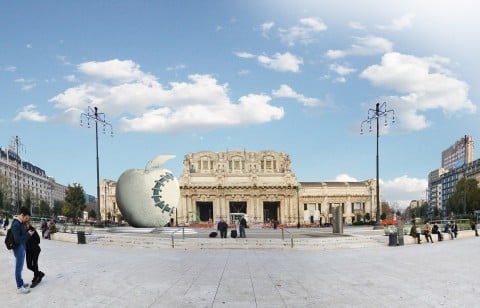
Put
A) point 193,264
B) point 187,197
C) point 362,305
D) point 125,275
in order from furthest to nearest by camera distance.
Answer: point 187,197, point 193,264, point 125,275, point 362,305

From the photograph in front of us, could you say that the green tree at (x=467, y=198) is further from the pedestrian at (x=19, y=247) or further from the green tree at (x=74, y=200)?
the pedestrian at (x=19, y=247)

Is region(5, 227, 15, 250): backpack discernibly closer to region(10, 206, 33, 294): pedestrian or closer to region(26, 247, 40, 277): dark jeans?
region(10, 206, 33, 294): pedestrian

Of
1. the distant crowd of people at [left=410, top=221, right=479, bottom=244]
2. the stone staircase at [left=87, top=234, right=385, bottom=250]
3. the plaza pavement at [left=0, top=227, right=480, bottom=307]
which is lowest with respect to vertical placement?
the distant crowd of people at [left=410, top=221, right=479, bottom=244]

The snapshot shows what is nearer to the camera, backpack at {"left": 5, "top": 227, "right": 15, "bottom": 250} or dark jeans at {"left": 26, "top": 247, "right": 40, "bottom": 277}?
backpack at {"left": 5, "top": 227, "right": 15, "bottom": 250}

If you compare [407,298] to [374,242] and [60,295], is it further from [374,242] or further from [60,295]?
[374,242]

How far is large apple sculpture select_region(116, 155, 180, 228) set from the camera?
39.4 meters

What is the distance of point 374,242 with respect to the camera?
28109mm

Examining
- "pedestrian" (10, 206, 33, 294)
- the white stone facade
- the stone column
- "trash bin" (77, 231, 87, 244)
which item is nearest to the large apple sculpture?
"trash bin" (77, 231, 87, 244)

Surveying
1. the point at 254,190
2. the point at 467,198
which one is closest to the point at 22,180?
the point at 254,190

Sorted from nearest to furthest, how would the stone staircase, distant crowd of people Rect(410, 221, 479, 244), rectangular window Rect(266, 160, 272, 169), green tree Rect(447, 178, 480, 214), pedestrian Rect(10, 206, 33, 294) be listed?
pedestrian Rect(10, 206, 33, 294) < the stone staircase < distant crowd of people Rect(410, 221, 479, 244) < green tree Rect(447, 178, 480, 214) < rectangular window Rect(266, 160, 272, 169)

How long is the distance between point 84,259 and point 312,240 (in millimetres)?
12939

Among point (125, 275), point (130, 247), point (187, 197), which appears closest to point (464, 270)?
point (125, 275)

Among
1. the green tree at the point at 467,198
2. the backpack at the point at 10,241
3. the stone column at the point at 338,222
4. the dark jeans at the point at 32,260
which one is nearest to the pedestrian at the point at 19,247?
the backpack at the point at 10,241

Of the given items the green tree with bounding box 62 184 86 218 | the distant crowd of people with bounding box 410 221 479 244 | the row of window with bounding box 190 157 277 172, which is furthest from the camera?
the row of window with bounding box 190 157 277 172
